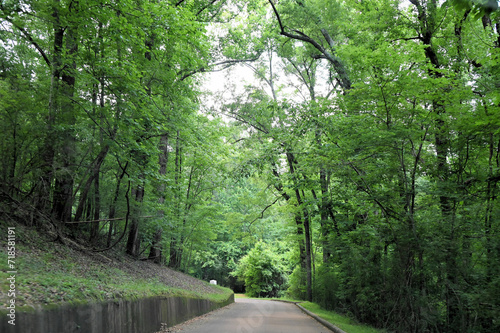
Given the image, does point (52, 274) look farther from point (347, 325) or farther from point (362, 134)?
point (347, 325)

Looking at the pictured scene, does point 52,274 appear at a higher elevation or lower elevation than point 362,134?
lower

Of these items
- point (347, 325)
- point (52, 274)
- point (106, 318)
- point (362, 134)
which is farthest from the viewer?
point (347, 325)

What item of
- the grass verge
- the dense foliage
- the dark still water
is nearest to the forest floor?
the dark still water

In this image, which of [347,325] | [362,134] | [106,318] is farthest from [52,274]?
[347,325]

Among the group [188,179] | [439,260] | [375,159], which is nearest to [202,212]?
[188,179]

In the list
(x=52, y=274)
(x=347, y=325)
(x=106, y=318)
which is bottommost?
(x=347, y=325)

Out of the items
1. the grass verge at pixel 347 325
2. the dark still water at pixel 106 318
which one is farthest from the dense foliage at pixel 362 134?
the dark still water at pixel 106 318

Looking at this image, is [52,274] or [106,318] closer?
[106,318]

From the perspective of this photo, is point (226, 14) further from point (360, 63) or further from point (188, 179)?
point (360, 63)

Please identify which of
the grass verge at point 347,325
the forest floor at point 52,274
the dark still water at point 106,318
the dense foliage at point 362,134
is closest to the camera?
the dark still water at point 106,318

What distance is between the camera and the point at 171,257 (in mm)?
21453

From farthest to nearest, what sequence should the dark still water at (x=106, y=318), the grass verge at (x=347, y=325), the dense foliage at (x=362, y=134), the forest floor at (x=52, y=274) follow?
1. the grass verge at (x=347, y=325)
2. the dense foliage at (x=362, y=134)
3. the forest floor at (x=52, y=274)
4. the dark still water at (x=106, y=318)

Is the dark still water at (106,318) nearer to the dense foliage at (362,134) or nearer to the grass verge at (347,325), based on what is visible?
the dense foliage at (362,134)

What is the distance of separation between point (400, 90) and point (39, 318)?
8394mm
